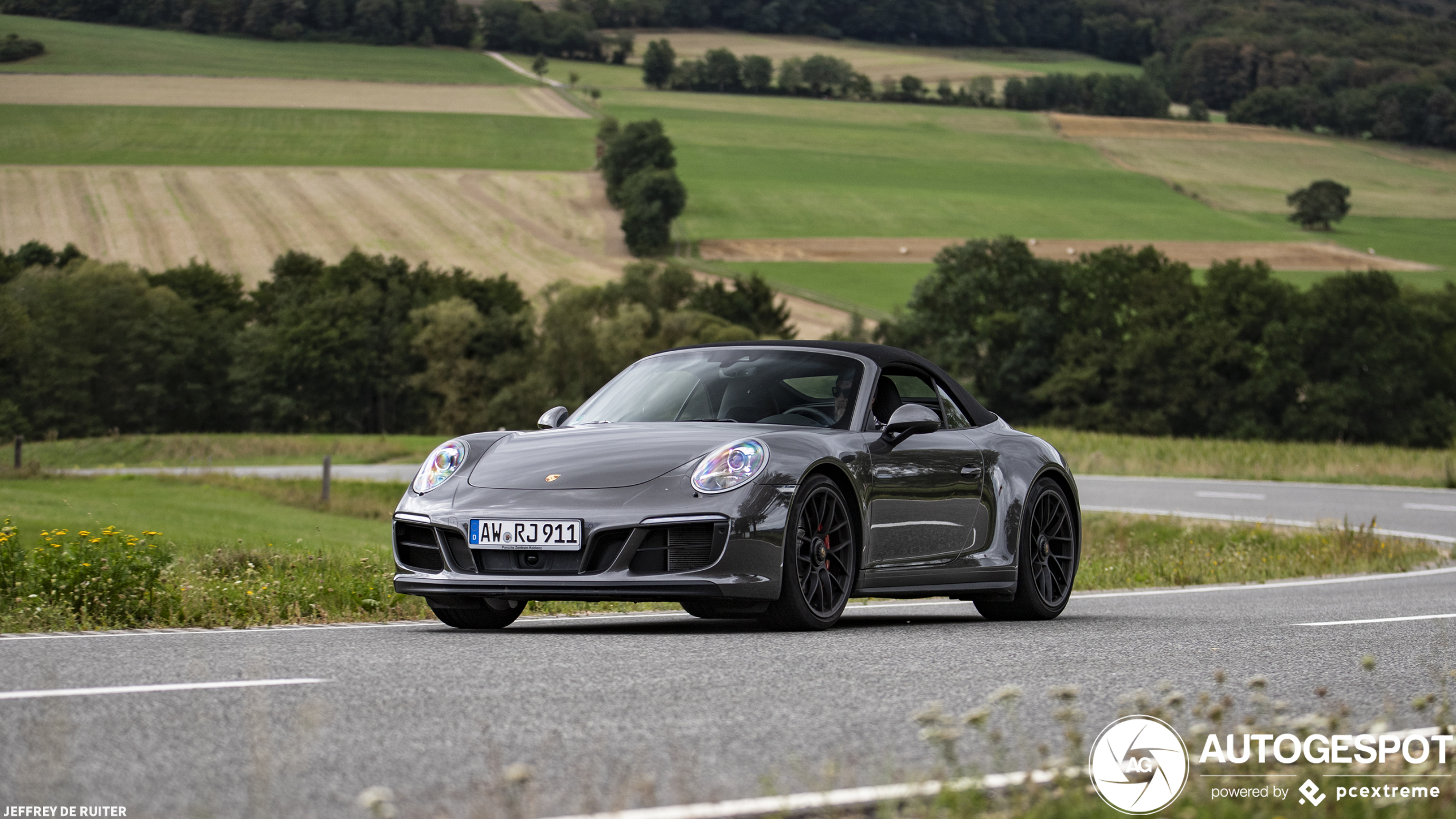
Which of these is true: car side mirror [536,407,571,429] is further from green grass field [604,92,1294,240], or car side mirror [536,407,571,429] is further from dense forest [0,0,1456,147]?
dense forest [0,0,1456,147]

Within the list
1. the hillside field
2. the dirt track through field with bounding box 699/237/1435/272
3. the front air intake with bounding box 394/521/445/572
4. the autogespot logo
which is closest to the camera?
the autogespot logo

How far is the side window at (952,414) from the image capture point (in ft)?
31.2

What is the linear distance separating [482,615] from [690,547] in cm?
145

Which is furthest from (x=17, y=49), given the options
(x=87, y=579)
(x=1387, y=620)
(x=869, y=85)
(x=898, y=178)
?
(x=1387, y=620)

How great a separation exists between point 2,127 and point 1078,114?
3308 inches

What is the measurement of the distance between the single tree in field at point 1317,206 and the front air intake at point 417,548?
101117 mm

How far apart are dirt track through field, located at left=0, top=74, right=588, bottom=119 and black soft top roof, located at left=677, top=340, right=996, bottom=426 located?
99653mm

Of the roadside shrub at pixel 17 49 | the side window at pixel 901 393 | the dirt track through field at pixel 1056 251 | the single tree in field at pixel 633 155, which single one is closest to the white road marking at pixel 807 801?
the side window at pixel 901 393

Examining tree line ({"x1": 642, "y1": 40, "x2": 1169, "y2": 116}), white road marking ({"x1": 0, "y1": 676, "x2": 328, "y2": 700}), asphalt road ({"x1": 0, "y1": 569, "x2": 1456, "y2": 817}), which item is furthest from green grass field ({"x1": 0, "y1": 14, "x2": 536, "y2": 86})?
white road marking ({"x1": 0, "y1": 676, "x2": 328, "y2": 700})

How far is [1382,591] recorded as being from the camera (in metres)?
12.4

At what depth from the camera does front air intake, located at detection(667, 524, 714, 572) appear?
751 cm

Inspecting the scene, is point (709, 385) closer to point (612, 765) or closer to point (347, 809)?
point (612, 765)

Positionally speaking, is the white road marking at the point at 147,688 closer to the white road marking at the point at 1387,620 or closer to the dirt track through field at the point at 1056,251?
the white road marking at the point at 1387,620

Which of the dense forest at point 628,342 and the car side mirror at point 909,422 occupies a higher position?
the car side mirror at point 909,422
